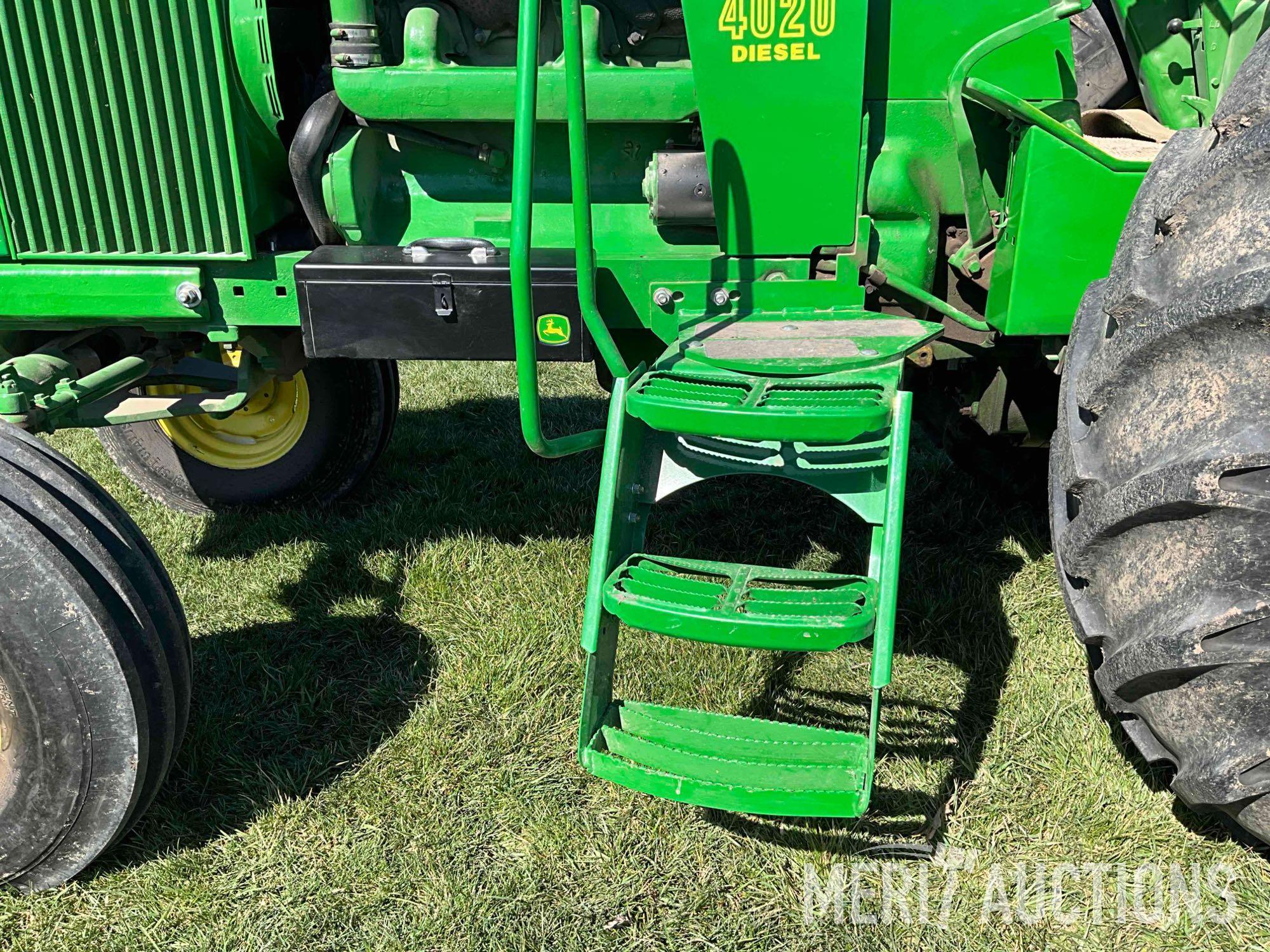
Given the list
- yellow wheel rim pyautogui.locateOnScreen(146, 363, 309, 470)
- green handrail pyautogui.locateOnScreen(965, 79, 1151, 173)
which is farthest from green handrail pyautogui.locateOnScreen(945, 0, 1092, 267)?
yellow wheel rim pyautogui.locateOnScreen(146, 363, 309, 470)

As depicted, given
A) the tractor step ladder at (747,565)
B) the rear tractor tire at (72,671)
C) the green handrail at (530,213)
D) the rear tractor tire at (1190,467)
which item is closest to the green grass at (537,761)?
the rear tractor tire at (72,671)

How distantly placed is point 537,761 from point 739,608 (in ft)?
2.63

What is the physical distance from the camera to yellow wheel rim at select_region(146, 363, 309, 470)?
11.4 ft

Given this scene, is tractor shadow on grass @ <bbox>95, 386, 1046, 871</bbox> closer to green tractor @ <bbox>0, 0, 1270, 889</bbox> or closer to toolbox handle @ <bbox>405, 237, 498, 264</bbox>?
green tractor @ <bbox>0, 0, 1270, 889</bbox>

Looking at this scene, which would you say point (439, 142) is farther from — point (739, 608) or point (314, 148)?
point (739, 608)

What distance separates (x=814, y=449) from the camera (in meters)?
2.17

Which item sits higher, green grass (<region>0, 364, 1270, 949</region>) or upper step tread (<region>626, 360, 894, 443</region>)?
upper step tread (<region>626, 360, 894, 443</region>)

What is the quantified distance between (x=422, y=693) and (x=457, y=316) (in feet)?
3.09

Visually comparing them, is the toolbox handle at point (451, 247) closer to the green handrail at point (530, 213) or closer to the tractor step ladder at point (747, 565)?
the green handrail at point (530, 213)

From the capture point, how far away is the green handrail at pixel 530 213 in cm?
187

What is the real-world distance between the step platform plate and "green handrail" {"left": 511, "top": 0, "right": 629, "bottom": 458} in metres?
0.55

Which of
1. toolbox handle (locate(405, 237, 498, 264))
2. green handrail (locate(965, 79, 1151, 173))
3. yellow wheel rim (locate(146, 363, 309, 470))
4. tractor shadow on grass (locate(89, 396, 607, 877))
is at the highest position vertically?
green handrail (locate(965, 79, 1151, 173))

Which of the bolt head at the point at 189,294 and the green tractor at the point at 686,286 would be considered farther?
the bolt head at the point at 189,294

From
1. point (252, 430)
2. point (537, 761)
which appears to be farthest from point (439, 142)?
point (252, 430)
